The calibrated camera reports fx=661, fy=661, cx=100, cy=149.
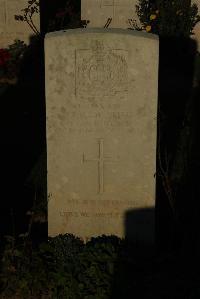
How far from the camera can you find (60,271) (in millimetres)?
4770

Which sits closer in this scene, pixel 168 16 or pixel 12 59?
pixel 12 59

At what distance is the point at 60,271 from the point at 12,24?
24.2ft

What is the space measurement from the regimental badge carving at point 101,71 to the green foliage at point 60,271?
1182 mm

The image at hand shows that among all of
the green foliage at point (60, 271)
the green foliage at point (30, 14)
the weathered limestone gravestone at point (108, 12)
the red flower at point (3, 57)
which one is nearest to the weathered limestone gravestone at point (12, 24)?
the green foliage at point (30, 14)

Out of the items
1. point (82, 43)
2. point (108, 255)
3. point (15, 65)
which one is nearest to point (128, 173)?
point (108, 255)

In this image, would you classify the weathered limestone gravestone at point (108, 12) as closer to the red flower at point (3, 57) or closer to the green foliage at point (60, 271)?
the red flower at point (3, 57)

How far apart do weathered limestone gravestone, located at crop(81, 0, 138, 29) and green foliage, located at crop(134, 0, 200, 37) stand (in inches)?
7.2

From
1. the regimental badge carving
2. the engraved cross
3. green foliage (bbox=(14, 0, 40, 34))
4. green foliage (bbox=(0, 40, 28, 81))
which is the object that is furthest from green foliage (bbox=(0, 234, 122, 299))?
green foliage (bbox=(14, 0, 40, 34))

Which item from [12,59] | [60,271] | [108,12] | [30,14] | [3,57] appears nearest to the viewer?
[60,271]

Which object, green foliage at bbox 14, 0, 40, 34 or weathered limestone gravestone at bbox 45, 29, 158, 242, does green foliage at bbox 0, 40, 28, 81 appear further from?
weathered limestone gravestone at bbox 45, 29, 158, 242

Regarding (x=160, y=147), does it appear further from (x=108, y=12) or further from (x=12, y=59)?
(x=108, y=12)

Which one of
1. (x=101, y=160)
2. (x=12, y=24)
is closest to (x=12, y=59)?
(x=12, y=24)

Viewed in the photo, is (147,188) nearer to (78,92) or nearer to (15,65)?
(78,92)

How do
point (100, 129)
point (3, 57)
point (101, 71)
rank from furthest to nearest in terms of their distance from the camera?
point (3, 57) < point (100, 129) < point (101, 71)
